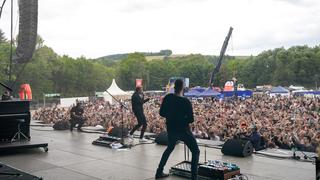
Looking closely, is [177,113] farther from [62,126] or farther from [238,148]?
[62,126]

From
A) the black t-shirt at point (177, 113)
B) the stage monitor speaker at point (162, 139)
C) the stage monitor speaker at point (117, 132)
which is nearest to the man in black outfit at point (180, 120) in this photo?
the black t-shirt at point (177, 113)

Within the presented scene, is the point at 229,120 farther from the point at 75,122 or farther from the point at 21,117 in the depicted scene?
the point at 21,117

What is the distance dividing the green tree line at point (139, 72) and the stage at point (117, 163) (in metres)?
36.9

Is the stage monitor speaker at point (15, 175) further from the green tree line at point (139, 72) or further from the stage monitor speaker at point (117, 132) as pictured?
the green tree line at point (139, 72)

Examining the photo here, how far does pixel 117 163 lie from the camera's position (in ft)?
20.1

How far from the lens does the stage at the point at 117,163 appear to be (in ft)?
17.2

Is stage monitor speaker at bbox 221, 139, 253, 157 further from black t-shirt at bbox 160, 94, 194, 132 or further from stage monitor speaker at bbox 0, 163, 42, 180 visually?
stage monitor speaker at bbox 0, 163, 42, 180

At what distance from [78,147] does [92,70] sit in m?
56.6

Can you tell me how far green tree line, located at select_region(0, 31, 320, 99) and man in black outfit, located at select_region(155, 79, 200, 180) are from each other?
130 ft

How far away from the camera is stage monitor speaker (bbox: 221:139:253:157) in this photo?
20.7 feet

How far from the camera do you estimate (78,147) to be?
25.9 feet

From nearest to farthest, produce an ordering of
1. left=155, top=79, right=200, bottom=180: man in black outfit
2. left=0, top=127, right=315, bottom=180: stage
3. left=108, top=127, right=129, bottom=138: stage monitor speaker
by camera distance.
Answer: left=155, top=79, right=200, bottom=180: man in black outfit < left=0, top=127, right=315, bottom=180: stage < left=108, top=127, right=129, bottom=138: stage monitor speaker

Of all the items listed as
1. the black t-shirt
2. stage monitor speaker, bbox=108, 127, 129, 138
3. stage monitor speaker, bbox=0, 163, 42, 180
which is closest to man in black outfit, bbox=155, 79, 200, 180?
the black t-shirt

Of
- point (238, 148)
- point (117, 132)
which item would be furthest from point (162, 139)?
point (238, 148)
